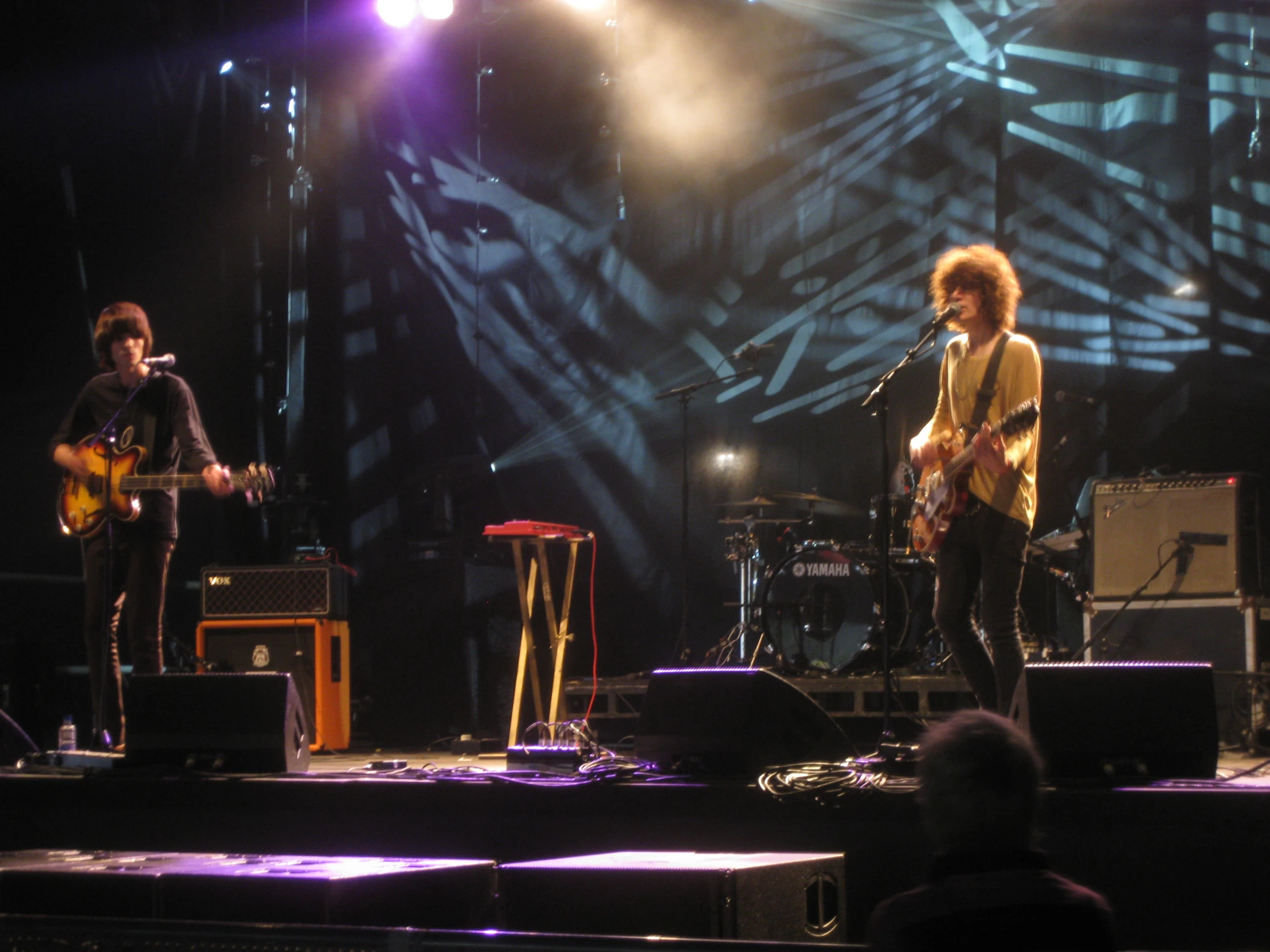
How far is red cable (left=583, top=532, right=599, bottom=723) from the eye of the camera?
20.8ft

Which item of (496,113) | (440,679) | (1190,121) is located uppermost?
(496,113)

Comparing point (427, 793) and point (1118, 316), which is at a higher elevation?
point (1118, 316)

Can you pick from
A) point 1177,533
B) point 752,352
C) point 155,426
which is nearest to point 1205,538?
point 1177,533

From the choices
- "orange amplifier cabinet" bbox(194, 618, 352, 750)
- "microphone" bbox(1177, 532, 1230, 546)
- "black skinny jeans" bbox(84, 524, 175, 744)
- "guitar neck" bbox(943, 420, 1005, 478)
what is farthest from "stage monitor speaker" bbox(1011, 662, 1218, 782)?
"orange amplifier cabinet" bbox(194, 618, 352, 750)

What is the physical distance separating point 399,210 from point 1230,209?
5.17 m

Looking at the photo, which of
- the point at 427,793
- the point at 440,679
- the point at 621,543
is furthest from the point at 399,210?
the point at 427,793

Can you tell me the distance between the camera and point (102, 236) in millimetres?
6926

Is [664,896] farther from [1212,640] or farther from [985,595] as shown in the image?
[1212,640]

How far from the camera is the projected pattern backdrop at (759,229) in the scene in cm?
741

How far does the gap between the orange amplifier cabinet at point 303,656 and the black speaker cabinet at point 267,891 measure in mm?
3824

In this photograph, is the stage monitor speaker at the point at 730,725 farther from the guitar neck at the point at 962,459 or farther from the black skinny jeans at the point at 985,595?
the guitar neck at the point at 962,459

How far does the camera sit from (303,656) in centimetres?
631

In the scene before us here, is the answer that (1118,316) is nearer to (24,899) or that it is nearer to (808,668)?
(808,668)

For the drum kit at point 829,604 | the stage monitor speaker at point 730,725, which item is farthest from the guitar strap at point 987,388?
the drum kit at point 829,604
